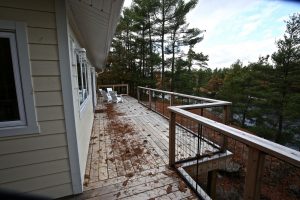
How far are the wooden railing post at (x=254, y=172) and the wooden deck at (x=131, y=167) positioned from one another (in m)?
0.92

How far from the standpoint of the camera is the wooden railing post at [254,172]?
123 cm

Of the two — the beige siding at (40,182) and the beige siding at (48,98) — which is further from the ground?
the beige siding at (48,98)

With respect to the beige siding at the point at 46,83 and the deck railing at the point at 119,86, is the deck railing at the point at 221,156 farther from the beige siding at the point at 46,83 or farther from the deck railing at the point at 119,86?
the deck railing at the point at 119,86

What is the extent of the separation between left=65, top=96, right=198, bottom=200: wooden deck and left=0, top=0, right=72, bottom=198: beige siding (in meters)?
0.50

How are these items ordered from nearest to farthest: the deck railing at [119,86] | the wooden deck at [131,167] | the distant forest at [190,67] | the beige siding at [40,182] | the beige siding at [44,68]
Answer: the beige siding at [44,68] < the beige siding at [40,182] < the wooden deck at [131,167] < the distant forest at [190,67] < the deck railing at [119,86]

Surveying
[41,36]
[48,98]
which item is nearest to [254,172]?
[48,98]

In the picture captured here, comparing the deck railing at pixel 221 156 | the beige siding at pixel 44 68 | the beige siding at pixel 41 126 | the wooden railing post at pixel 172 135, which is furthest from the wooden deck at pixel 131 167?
the beige siding at pixel 44 68

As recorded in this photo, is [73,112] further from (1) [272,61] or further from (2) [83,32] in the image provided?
(1) [272,61]

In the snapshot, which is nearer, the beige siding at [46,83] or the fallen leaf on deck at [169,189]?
the beige siding at [46,83]

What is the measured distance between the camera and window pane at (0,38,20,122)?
157 centimetres

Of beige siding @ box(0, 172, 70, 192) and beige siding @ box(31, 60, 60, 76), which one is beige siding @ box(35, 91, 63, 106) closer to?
beige siding @ box(31, 60, 60, 76)

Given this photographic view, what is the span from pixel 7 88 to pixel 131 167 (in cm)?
191

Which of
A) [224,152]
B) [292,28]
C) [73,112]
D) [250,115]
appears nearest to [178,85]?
[250,115]

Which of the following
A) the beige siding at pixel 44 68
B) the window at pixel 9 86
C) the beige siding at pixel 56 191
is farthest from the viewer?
the beige siding at pixel 56 191
